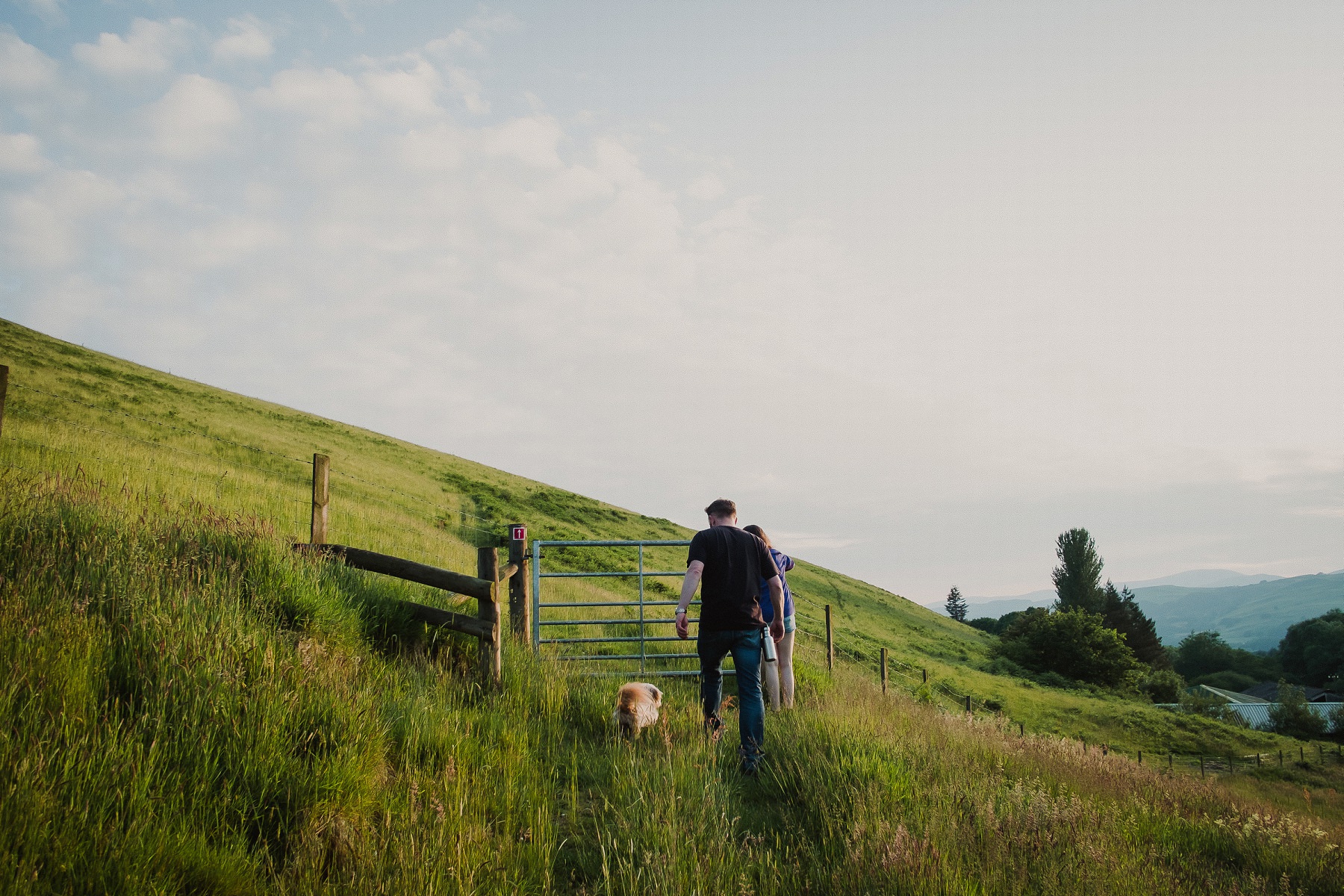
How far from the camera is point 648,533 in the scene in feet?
133

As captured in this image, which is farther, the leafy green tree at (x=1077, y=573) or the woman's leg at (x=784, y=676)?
the leafy green tree at (x=1077, y=573)

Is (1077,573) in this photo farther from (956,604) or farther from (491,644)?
(491,644)

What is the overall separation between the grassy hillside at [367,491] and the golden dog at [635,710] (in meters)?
3.91

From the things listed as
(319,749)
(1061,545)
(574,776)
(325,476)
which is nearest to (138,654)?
(319,749)

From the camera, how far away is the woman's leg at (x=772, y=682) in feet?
27.3

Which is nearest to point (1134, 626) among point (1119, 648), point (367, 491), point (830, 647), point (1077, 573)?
point (1077, 573)

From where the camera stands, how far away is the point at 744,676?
598 cm

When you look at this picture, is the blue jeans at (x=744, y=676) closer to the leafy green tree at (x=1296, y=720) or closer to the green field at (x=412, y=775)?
the green field at (x=412, y=775)

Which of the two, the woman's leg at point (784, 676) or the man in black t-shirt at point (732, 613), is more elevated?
the man in black t-shirt at point (732, 613)

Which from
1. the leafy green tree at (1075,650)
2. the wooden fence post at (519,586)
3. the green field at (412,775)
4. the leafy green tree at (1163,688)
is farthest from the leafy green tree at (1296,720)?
the wooden fence post at (519,586)

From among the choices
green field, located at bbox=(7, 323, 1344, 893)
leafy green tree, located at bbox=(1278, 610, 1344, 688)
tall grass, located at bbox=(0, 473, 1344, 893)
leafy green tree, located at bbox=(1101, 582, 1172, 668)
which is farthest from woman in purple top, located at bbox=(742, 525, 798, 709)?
leafy green tree, located at bbox=(1278, 610, 1344, 688)

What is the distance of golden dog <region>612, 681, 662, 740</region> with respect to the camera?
20.6ft

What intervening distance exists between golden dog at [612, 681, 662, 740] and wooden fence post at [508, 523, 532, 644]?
2.76 metres

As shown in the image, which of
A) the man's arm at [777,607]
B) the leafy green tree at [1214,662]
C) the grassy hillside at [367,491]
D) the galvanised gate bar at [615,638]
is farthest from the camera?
the leafy green tree at [1214,662]
